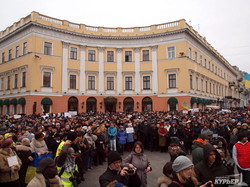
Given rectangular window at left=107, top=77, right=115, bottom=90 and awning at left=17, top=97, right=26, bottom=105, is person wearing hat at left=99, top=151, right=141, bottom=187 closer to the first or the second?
awning at left=17, top=97, right=26, bottom=105

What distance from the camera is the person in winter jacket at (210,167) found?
415 cm

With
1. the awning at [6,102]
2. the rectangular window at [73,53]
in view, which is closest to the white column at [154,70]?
the rectangular window at [73,53]

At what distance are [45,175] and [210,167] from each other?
124 inches

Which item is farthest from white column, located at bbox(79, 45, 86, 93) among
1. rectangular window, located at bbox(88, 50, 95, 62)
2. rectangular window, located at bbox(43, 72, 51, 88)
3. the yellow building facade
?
rectangular window, located at bbox(43, 72, 51, 88)

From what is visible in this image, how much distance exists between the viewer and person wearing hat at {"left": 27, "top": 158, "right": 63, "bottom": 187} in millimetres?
3484

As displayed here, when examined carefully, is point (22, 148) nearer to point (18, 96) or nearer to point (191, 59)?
point (18, 96)

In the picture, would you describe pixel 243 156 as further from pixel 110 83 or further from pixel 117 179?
pixel 110 83

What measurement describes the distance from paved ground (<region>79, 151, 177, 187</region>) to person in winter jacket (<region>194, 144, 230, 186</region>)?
3228 millimetres

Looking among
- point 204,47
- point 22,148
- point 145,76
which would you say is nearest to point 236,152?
point 22,148

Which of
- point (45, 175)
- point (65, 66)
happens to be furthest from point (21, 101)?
point (45, 175)

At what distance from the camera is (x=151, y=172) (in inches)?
333

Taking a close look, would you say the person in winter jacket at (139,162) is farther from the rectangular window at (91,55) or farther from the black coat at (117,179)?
the rectangular window at (91,55)

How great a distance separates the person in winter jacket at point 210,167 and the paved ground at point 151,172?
3.23 metres

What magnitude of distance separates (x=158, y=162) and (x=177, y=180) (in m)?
6.88
